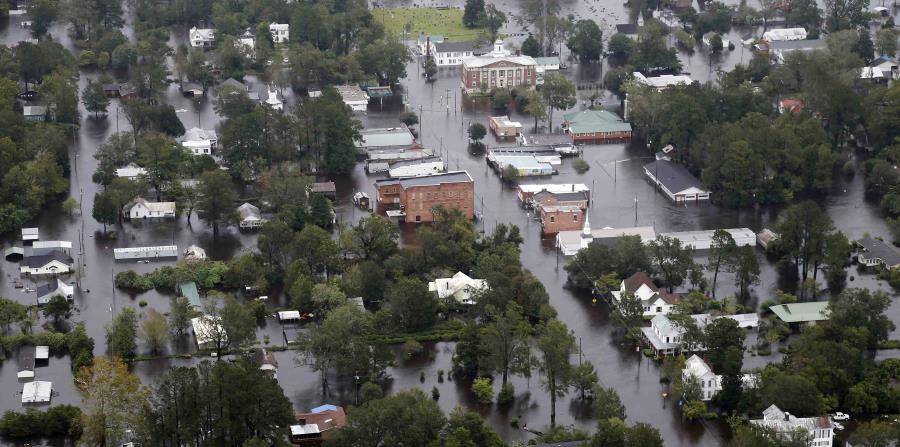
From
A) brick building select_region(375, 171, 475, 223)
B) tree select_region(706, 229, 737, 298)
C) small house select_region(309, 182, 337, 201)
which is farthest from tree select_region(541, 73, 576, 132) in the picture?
tree select_region(706, 229, 737, 298)

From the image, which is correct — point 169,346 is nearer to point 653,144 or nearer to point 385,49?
point 653,144

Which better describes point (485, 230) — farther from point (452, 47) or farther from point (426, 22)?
point (426, 22)

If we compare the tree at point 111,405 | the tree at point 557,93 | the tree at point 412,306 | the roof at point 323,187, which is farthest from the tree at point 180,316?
the tree at point 557,93

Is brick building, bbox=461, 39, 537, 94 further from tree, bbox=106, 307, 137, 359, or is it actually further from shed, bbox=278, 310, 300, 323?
tree, bbox=106, 307, 137, 359

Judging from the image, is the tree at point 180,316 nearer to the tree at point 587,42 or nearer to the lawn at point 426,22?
the lawn at point 426,22

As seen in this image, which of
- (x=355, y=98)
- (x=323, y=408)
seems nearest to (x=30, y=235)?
(x=323, y=408)

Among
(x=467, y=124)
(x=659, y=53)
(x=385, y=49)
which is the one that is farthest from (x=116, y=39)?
(x=659, y=53)
